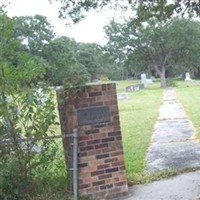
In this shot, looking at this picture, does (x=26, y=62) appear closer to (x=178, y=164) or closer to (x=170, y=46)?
(x=178, y=164)

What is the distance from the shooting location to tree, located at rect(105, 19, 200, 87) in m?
52.8

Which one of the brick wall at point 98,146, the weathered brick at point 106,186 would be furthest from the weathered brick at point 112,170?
the weathered brick at point 106,186

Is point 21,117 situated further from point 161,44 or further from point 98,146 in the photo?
point 161,44

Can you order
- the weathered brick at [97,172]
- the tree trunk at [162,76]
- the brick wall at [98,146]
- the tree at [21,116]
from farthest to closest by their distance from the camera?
1. the tree trunk at [162,76]
2. the weathered brick at [97,172]
3. the brick wall at [98,146]
4. the tree at [21,116]

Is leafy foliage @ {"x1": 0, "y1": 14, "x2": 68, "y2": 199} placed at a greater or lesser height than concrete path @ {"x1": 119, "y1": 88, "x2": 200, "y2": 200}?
greater

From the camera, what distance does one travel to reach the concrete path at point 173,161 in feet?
19.7

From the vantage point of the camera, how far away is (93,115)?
595cm

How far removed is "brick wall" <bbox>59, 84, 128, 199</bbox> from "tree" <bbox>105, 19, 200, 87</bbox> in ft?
151

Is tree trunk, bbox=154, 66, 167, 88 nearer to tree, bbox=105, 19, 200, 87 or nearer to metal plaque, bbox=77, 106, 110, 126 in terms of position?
tree, bbox=105, 19, 200, 87

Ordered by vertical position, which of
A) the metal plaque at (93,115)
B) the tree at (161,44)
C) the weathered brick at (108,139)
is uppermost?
the tree at (161,44)

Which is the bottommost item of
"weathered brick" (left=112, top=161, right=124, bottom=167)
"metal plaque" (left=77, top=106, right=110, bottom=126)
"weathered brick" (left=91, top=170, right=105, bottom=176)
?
"weathered brick" (left=91, top=170, right=105, bottom=176)

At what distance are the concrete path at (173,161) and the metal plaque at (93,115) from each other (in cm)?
113

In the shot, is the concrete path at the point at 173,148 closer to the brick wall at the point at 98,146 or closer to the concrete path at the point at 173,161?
the concrete path at the point at 173,161

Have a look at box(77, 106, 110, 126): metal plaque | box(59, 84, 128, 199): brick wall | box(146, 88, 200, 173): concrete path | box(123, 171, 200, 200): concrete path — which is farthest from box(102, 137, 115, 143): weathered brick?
box(146, 88, 200, 173): concrete path
